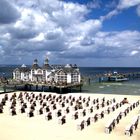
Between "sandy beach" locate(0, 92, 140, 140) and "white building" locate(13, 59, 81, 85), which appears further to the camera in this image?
"white building" locate(13, 59, 81, 85)

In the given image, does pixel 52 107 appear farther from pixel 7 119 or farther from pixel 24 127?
pixel 24 127

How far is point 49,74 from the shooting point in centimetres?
8906

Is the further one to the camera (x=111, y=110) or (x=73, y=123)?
(x=111, y=110)

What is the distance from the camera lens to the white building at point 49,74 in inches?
3332

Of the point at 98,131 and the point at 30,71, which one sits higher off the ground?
the point at 30,71

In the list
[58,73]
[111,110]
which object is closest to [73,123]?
[111,110]

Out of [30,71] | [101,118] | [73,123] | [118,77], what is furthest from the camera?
[118,77]

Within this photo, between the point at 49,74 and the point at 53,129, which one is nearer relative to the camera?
the point at 53,129

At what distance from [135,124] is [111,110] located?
10.0m

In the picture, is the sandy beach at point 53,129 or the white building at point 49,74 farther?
the white building at point 49,74

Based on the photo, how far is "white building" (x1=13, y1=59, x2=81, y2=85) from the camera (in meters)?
84.6

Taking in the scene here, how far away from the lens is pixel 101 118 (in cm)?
→ 3597

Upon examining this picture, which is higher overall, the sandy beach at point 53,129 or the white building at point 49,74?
the white building at point 49,74

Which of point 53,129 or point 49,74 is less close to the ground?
point 49,74
